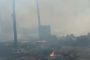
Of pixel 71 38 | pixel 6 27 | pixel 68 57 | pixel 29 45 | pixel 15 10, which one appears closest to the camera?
pixel 68 57

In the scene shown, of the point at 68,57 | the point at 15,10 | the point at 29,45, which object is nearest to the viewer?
the point at 68,57

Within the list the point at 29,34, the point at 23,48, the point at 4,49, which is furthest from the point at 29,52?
the point at 29,34

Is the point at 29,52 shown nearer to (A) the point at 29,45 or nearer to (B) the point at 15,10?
(A) the point at 29,45

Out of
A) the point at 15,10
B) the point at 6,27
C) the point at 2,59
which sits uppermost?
the point at 15,10

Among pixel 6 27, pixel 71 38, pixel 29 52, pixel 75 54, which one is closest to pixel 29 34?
pixel 6 27

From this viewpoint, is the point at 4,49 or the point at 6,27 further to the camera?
the point at 6,27

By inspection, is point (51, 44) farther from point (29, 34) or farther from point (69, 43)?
point (29, 34)

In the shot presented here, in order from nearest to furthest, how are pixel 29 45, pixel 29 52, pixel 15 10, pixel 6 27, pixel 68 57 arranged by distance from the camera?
pixel 68 57, pixel 29 52, pixel 29 45, pixel 15 10, pixel 6 27

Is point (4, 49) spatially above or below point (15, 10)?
below

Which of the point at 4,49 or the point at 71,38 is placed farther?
the point at 71,38
